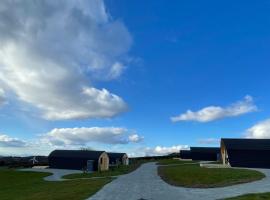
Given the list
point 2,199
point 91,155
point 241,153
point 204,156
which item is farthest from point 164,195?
point 204,156

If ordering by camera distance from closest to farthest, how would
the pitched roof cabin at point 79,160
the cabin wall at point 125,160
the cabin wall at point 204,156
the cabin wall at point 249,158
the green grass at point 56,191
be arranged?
1. the green grass at point 56,191
2. the cabin wall at point 249,158
3. the pitched roof cabin at point 79,160
4. the cabin wall at point 204,156
5. the cabin wall at point 125,160

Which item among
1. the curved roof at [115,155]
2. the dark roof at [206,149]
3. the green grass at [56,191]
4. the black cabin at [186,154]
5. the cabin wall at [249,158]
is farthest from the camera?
the black cabin at [186,154]

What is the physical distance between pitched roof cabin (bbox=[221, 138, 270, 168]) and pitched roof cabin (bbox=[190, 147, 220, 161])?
34.7m

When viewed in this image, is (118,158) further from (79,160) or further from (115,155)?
(79,160)

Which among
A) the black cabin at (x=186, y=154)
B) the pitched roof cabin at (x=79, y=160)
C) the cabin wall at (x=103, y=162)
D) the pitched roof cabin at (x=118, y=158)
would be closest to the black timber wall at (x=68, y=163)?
the pitched roof cabin at (x=79, y=160)

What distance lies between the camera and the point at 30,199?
955 inches

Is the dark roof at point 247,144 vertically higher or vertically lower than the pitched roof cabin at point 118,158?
lower

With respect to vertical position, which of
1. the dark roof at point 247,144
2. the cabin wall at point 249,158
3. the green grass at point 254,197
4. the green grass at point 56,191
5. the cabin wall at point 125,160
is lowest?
the green grass at point 254,197

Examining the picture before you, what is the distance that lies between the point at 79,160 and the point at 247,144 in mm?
32612

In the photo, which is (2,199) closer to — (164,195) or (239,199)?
(164,195)

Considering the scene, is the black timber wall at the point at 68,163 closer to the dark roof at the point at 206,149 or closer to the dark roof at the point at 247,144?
the dark roof at the point at 247,144

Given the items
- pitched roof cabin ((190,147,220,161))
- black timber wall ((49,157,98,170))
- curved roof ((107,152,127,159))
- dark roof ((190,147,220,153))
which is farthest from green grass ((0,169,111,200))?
dark roof ((190,147,220,153))

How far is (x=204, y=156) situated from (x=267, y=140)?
36.5 meters

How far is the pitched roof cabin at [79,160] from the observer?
68938mm
